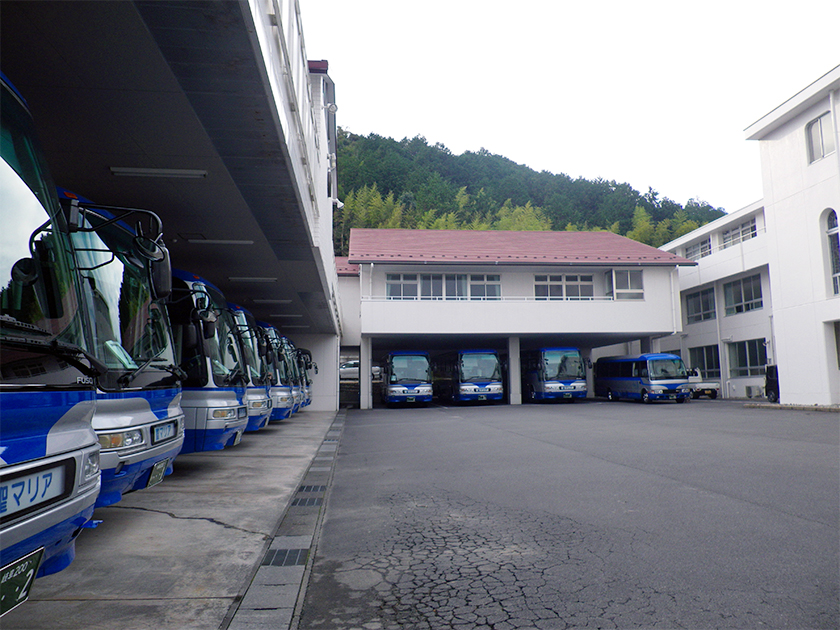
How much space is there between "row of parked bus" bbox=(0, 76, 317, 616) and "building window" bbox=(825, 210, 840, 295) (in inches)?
834

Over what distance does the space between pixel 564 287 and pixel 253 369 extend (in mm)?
22140

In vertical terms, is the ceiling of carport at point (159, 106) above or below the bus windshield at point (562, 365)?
above

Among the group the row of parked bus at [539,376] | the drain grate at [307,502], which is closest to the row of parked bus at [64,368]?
the drain grate at [307,502]

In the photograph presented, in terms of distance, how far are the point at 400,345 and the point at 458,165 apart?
149 ft

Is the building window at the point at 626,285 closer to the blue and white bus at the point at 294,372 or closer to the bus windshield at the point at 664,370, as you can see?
the bus windshield at the point at 664,370

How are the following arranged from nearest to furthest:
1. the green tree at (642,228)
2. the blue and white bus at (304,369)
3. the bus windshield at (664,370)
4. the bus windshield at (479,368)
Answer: the blue and white bus at (304,369) → the bus windshield at (664,370) → the bus windshield at (479,368) → the green tree at (642,228)

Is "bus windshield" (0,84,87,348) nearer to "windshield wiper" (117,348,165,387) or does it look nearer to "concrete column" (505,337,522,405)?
"windshield wiper" (117,348,165,387)

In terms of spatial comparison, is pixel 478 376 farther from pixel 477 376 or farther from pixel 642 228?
pixel 642 228

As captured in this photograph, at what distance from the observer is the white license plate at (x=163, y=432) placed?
508 centimetres

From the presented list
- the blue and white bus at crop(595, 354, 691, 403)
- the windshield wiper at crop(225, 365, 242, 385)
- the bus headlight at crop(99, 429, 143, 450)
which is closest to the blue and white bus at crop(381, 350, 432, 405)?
the blue and white bus at crop(595, 354, 691, 403)

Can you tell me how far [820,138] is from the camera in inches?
826

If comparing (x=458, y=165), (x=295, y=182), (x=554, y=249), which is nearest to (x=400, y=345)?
(x=554, y=249)

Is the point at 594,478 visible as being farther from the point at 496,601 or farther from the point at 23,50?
the point at 23,50

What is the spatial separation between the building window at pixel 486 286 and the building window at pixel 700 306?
1272 cm
